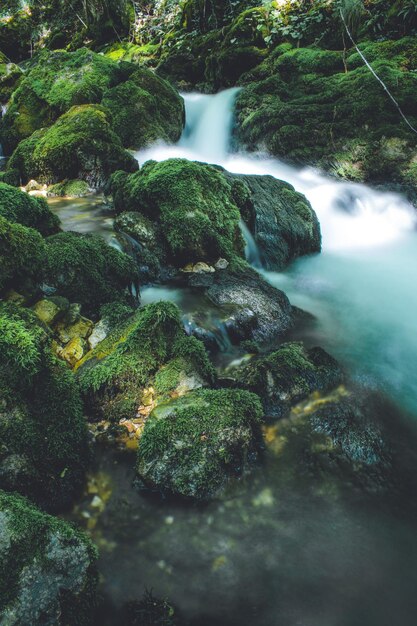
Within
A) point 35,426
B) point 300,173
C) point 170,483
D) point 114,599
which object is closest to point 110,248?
point 35,426

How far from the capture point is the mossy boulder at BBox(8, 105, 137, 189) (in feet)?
29.2

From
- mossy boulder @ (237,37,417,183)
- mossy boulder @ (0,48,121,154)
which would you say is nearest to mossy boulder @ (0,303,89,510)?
mossy boulder @ (0,48,121,154)

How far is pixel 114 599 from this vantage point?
2.34m

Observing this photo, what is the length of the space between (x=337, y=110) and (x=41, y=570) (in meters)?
13.6

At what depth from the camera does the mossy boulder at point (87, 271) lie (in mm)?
4520

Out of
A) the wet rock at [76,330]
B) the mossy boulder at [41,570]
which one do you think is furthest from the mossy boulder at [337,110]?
the mossy boulder at [41,570]

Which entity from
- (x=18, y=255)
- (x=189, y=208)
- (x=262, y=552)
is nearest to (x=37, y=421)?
(x=18, y=255)

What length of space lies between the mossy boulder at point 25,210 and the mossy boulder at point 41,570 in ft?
11.7

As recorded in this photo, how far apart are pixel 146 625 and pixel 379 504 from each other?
1.97 meters

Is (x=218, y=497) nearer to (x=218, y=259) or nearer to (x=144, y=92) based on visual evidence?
(x=218, y=259)

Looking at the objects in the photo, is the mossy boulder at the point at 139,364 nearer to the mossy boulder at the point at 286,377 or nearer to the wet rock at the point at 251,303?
the mossy boulder at the point at 286,377

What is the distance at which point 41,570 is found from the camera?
1.93 m

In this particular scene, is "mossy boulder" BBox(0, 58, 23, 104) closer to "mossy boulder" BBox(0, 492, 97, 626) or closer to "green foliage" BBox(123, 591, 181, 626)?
"mossy boulder" BBox(0, 492, 97, 626)

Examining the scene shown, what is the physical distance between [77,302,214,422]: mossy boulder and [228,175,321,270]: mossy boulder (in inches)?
158
